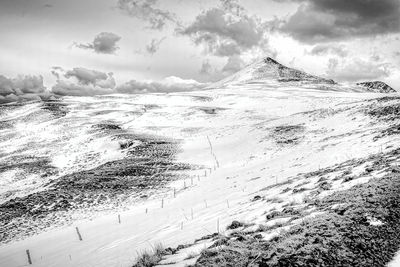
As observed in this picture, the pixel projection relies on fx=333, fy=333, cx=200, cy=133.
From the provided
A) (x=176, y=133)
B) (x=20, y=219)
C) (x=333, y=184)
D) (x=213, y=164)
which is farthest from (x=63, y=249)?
(x=176, y=133)

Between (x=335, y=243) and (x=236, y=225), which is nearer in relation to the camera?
(x=335, y=243)

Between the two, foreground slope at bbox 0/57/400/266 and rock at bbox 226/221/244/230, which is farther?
foreground slope at bbox 0/57/400/266

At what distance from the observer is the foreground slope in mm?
9898

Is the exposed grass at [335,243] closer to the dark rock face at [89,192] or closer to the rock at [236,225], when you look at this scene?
the rock at [236,225]

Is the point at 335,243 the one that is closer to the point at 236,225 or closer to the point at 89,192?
the point at 236,225

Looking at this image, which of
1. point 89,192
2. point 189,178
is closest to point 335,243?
point 89,192

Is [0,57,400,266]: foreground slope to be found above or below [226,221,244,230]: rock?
below

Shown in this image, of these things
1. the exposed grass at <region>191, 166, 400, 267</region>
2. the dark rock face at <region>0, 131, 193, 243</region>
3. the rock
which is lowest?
the dark rock face at <region>0, 131, 193, 243</region>

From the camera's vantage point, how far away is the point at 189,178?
37562 mm

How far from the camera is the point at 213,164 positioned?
43.4 meters

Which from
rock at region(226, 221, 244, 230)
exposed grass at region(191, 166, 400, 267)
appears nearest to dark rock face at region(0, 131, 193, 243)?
rock at region(226, 221, 244, 230)

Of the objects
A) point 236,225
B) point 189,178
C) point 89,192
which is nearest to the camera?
point 236,225

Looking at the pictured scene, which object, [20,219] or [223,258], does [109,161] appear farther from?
[223,258]

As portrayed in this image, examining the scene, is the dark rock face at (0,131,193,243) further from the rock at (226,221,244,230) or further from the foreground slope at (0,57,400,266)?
the rock at (226,221,244,230)
